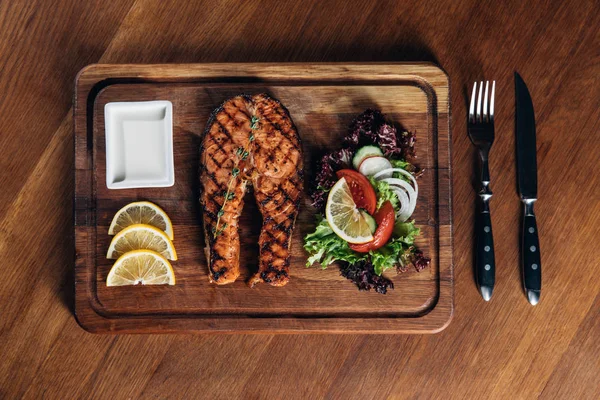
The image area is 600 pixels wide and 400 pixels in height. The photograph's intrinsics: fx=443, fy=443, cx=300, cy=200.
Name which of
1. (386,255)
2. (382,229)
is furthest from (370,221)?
(386,255)

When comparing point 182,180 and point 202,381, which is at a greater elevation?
point 182,180

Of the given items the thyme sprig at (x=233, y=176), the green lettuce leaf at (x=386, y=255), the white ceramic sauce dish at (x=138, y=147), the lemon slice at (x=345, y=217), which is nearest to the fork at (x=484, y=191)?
the green lettuce leaf at (x=386, y=255)

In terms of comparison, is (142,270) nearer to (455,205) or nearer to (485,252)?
(455,205)

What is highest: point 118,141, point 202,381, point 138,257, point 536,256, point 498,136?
point 498,136

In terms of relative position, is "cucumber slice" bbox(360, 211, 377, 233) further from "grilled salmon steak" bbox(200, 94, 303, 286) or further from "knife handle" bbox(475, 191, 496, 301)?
"knife handle" bbox(475, 191, 496, 301)

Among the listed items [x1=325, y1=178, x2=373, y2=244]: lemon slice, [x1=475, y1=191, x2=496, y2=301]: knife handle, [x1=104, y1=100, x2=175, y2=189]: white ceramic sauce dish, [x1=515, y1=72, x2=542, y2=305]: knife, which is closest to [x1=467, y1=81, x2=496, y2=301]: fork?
[x1=475, y1=191, x2=496, y2=301]: knife handle

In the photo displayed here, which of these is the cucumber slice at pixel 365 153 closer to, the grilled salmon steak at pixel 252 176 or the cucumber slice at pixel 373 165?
the cucumber slice at pixel 373 165

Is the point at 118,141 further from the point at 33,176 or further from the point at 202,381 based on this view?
the point at 202,381

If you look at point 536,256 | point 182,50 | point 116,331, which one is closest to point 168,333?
point 116,331
